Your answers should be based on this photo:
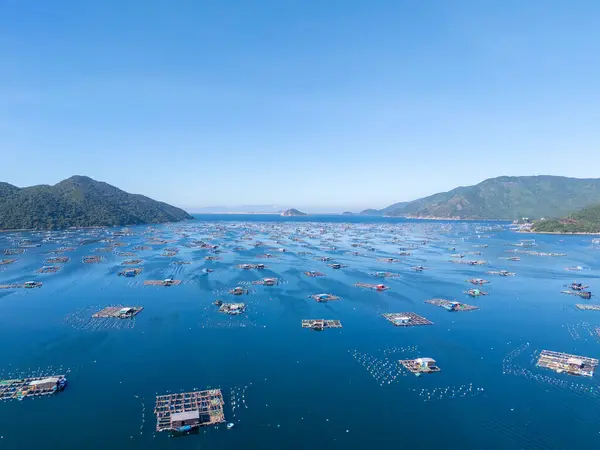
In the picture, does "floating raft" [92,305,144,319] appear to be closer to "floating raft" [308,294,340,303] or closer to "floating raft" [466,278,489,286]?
"floating raft" [308,294,340,303]

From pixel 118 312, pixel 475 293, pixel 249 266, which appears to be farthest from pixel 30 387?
pixel 475 293

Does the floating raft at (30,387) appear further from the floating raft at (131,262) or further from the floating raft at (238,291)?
the floating raft at (131,262)

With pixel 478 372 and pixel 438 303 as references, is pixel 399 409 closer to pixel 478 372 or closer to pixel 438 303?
pixel 478 372

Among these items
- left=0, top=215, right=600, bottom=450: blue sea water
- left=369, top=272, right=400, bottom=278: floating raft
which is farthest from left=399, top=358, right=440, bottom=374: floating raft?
left=369, top=272, right=400, bottom=278: floating raft

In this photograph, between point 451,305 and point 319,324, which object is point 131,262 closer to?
point 319,324

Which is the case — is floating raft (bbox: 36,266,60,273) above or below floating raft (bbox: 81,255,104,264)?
below

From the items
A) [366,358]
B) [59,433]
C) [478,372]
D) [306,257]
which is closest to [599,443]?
[478,372]
